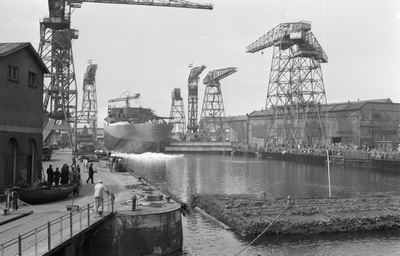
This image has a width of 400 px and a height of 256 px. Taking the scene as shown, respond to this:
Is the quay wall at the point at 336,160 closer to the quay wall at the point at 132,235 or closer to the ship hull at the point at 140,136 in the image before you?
the ship hull at the point at 140,136

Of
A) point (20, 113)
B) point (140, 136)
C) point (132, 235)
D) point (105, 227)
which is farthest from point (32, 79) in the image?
point (140, 136)

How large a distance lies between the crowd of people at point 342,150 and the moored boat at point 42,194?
171 ft

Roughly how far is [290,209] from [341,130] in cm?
6901

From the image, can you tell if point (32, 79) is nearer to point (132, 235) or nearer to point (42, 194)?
point (42, 194)

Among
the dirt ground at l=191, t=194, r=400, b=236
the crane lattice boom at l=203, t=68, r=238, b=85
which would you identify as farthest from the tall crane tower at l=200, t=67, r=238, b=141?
the dirt ground at l=191, t=194, r=400, b=236

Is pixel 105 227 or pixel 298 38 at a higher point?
pixel 298 38

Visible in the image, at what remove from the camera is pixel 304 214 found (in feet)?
76.7

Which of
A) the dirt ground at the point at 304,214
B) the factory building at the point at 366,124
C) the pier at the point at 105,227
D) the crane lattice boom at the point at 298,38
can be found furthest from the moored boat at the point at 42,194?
the factory building at the point at 366,124

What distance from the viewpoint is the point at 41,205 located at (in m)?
19.1

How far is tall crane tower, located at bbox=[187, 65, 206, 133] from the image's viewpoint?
130125 mm

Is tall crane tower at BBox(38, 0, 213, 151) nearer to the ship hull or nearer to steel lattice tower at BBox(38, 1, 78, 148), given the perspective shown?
steel lattice tower at BBox(38, 1, 78, 148)

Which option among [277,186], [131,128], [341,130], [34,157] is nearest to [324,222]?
[34,157]

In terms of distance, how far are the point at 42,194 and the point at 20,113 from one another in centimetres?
477

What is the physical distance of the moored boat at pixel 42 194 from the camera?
18.5 m
